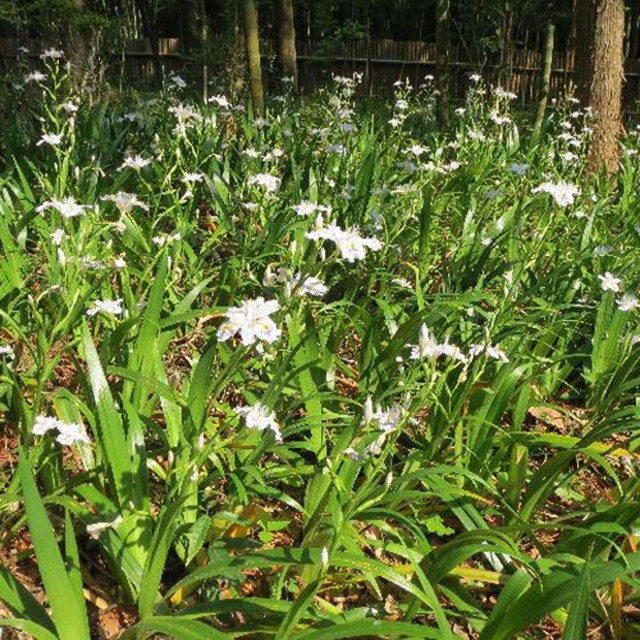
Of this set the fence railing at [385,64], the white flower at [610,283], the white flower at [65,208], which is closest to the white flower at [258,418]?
the white flower at [65,208]

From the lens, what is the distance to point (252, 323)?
1300 mm

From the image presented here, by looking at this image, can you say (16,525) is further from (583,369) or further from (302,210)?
(583,369)

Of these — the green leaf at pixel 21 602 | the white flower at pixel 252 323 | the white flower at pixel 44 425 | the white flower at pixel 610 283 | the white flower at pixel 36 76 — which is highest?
the white flower at pixel 36 76

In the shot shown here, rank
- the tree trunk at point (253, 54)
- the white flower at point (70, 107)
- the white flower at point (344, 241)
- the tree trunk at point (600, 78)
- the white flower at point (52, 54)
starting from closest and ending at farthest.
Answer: the white flower at point (344, 241) → the white flower at point (70, 107) → the white flower at point (52, 54) → the tree trunk at point (600, 78) → the tree trunk at point (253, 54)

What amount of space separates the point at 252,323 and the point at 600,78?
491cm

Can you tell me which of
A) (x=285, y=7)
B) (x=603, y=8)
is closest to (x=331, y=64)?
(x=285, y=7)

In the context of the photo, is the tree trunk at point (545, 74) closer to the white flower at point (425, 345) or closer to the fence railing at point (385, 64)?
the white flower at point (425, 345)

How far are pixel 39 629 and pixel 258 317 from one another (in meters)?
0.62

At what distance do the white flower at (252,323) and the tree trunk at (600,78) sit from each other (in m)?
4.51

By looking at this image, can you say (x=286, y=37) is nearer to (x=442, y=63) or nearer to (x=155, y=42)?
(x=442, y=63)

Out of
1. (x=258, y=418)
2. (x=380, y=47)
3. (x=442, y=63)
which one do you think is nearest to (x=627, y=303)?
(x=258, y=418)

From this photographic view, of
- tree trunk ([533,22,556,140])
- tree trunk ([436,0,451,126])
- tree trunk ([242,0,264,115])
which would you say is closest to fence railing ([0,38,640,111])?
tree trunk ([436,0,451,126])

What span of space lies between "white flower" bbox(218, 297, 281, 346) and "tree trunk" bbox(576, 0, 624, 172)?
14.8 feet

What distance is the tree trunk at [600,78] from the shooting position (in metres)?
5.20
